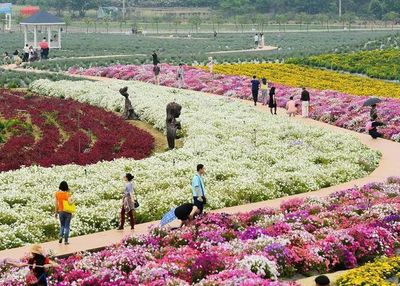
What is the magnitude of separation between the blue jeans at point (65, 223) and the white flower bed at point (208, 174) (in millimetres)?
962

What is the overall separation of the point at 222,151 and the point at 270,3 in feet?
436

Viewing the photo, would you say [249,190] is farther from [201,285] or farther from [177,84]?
[177,84]

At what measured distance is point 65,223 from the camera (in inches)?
763

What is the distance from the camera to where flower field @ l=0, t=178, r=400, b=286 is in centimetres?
1666

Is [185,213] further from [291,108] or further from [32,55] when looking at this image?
[32,55]

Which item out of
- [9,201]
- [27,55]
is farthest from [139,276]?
[27,55]

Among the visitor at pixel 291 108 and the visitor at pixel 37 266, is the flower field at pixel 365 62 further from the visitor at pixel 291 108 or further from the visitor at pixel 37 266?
the visitor at pixel 37 266

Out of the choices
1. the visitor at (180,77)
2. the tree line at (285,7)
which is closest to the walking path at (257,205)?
the visitor at (180,77)

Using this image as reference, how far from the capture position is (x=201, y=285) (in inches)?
627

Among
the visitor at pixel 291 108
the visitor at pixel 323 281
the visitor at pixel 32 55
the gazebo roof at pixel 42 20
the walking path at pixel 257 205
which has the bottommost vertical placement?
the walking path at pixel 257 205

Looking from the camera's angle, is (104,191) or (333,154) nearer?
(104,191)

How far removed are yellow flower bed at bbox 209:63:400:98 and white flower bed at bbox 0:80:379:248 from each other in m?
13.2

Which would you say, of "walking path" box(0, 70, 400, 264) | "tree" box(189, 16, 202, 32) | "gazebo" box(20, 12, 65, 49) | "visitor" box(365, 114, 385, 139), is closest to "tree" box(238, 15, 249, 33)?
"tree" box(189, 16, 202, 32)

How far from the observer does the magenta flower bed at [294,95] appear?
3728cm
